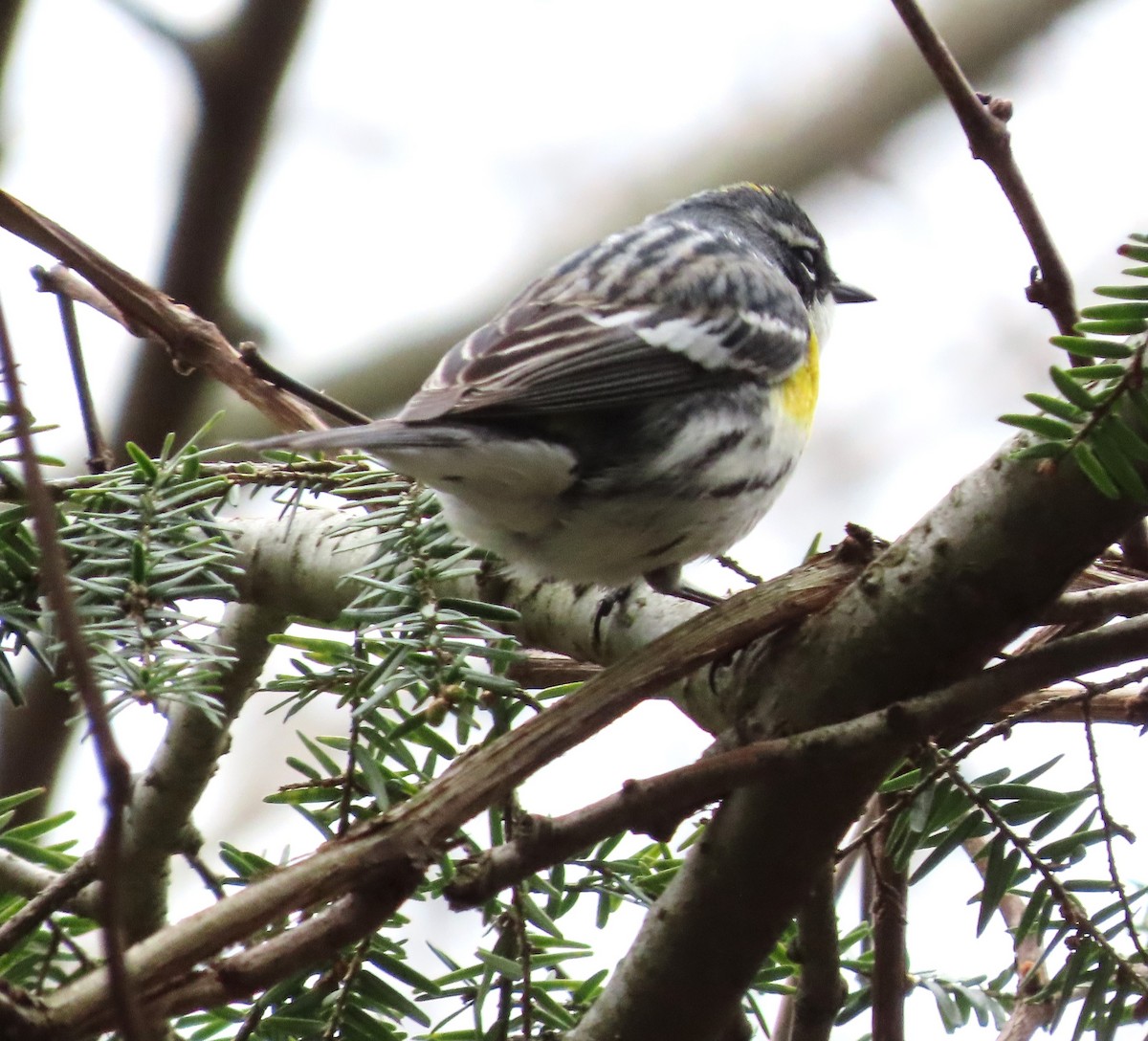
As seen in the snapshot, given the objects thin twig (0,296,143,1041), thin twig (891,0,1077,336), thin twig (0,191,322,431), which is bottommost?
thin twig (0,296,143,1041)

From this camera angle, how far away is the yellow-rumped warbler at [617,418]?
123cm

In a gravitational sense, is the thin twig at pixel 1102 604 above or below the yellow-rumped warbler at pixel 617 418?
below

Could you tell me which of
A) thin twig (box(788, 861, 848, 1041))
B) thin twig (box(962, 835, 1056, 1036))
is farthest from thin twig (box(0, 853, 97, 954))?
thin twig (box(962, 835, 1056, 1036))

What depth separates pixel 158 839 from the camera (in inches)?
45.6

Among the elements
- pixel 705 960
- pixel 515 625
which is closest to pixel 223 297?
pixel 515 625

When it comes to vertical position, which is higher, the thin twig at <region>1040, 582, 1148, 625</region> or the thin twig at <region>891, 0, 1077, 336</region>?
the thin twig at <region>891, 0, 1077, 336</region>

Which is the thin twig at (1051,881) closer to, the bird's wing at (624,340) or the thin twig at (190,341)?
the bird's wing at (624,340)

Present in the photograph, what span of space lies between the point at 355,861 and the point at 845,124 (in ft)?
10.8

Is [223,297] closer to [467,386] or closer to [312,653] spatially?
[467,386]

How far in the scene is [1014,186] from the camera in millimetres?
1035

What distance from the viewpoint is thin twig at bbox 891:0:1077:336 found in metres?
1.03

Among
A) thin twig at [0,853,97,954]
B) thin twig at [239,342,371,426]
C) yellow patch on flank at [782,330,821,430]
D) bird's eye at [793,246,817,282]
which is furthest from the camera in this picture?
bird's eye at [793,246,817,282]

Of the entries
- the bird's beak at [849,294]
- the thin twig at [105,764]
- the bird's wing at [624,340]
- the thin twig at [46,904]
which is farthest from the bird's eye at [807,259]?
the thin twig at [105,764]

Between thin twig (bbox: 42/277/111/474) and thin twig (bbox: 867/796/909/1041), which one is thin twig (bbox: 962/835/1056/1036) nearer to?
thin twig (bbox: 867/796/909/1041)
